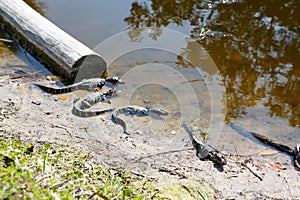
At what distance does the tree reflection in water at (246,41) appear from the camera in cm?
512

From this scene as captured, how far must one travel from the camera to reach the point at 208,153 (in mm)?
3900

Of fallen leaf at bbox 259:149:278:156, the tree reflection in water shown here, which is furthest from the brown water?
fallen leaf at bbox 259:149:278:156

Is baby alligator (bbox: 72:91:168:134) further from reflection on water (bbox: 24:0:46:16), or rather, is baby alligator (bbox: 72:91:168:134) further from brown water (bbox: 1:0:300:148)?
reflection on water (bbox: 24:0:46:16)

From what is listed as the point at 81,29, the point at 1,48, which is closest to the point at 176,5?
the point at 81,29

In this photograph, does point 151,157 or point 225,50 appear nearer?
point 151,157

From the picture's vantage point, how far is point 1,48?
604 centimetres

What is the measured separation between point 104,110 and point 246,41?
10.6 ft

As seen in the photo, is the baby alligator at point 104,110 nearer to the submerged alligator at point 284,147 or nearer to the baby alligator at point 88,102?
the baby alligator at point 88,102

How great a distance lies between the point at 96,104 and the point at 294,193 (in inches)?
109

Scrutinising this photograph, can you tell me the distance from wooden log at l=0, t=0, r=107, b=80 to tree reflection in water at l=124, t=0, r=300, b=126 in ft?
5.26

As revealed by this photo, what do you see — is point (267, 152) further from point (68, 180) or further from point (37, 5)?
point (37, 5)

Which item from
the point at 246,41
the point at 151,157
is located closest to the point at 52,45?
the point at 151,157

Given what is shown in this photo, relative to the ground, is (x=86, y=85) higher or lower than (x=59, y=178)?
higher

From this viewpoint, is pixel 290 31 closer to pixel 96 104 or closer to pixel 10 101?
pixel 96 104
